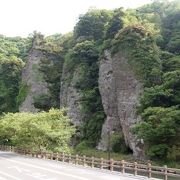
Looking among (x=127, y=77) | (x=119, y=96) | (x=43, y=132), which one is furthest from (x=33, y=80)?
(x=43, y=132)

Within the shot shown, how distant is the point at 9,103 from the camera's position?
94062mm

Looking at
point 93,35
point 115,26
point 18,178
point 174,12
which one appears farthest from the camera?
point 93,35

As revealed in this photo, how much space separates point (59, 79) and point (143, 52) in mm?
29673

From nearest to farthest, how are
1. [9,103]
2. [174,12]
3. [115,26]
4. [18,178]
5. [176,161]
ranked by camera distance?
1. [18,178]
2. [176,161]
3. [115,26]
4. [174,12]
5. [9,103]

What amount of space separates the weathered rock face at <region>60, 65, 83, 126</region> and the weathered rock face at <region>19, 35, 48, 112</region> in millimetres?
7541

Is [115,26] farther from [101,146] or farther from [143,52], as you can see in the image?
[101,146]

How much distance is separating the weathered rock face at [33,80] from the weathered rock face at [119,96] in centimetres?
2135

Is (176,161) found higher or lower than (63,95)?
lower

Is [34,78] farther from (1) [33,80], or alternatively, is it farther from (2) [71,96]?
(2) [71,96]

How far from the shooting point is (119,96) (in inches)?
2219

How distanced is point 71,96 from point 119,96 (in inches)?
600

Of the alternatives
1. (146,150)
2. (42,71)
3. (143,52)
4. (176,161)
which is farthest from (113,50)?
(42,71)

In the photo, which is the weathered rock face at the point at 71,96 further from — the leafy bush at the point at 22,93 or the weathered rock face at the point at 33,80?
the leafy bush at the point at 22,93

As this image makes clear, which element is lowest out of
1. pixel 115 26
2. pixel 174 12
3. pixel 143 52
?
pixel 143 52
